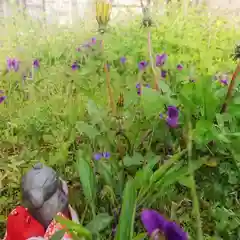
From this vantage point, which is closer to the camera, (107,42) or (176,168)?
(176,168)

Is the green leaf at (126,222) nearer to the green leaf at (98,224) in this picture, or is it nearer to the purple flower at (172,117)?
the green leaf at (98,224)

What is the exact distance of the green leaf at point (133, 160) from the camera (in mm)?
902

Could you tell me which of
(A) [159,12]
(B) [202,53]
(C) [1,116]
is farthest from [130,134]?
(A) [159,12]

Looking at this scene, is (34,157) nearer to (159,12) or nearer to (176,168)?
(176,168)

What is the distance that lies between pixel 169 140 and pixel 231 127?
12cm

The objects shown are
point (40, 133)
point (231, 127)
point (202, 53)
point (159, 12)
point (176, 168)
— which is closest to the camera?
point (176, 168)

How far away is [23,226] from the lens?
31.8 inches

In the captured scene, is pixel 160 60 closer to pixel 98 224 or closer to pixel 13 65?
pixel 13 65

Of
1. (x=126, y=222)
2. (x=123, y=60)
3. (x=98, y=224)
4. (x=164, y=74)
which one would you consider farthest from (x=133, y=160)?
(x=123, y=60)

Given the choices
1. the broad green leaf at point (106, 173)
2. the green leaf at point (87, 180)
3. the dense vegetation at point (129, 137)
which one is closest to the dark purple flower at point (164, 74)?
the dense vegetation at point (129, 137)

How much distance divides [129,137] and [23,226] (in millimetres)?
286

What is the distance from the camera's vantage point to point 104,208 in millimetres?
905

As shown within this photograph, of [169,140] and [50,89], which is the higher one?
[169,140]

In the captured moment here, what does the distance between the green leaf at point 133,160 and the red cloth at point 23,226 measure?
20 cm
